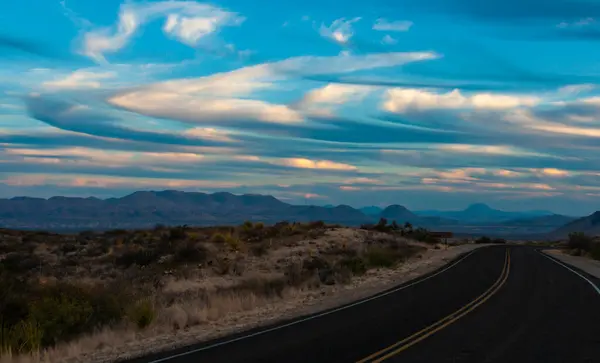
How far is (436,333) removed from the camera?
54.2ft

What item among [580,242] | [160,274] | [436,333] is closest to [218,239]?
[160,274]

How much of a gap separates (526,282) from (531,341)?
54.0 ft

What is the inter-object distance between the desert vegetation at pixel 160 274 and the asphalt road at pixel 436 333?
4.07 metres

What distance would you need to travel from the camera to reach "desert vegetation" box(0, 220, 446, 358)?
18.2 m

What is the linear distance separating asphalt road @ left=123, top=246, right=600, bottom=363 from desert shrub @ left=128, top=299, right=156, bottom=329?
3.49 metres

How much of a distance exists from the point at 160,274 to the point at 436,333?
22683 mm

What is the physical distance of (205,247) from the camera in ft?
159

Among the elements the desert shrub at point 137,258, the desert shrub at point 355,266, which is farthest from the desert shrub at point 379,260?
the desert shrub at point 137,258

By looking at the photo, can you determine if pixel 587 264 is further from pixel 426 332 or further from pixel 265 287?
pixel 426 332

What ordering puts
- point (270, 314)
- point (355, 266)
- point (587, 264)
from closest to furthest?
point (270, 314)
point (355, 266)
point (587, 264)

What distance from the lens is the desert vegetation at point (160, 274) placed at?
1820cm

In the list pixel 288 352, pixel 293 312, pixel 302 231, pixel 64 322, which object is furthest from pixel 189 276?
pixel 302 231

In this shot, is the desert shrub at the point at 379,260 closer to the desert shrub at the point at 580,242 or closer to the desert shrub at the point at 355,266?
the desert shrub at the point at 355,266

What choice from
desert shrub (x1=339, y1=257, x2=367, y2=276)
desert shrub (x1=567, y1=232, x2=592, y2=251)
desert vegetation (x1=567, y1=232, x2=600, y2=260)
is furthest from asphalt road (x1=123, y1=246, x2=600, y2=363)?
desert shrub (x1=567, y1=232, x2=592, y2=251)
